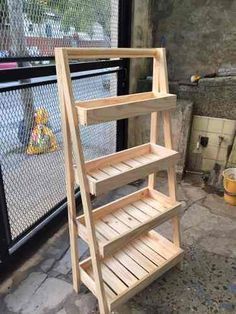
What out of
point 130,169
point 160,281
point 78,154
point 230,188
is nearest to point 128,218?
point 130,169

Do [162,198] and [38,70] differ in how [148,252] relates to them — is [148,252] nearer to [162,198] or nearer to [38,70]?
[162,198]

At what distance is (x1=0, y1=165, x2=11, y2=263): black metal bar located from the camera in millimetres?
1493

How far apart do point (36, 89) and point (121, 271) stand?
117 centimetres

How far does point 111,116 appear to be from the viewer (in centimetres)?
114

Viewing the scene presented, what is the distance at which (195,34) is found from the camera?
2.67 metres

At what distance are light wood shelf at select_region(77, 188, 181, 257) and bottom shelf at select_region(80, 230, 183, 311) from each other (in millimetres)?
218

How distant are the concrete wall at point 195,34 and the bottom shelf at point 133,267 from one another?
1.87m

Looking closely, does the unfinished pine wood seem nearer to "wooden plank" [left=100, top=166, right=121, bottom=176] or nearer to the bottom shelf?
the bottom shelf

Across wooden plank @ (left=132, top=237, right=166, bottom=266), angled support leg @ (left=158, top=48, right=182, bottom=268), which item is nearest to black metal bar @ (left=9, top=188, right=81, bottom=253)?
wooden plank @ (left=132, top=237, right=166, bottom=266)

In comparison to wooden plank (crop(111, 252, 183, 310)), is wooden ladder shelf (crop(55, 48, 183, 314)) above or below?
above

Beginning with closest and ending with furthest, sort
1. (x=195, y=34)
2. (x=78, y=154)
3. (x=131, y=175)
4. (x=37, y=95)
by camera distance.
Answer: (x=78, y=154) < (x=131, y=175) < (x=37, y=95) < (x=195, y=34)

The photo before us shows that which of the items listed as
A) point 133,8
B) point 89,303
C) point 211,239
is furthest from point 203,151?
point 89,303

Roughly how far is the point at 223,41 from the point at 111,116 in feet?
6.67

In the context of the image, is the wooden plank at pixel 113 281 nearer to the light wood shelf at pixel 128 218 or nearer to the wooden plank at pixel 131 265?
the wooden plank at pixel 131 265
